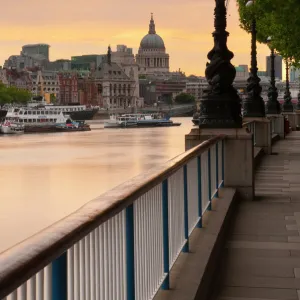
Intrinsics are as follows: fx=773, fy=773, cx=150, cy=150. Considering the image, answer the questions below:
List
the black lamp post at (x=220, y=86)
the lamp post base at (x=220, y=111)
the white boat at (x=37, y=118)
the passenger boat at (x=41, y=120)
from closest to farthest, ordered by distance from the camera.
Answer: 1. the lamp post base at (x=220, y=111)
2. the black lamp post at (x=220, y=86)
3. the passenger boat at (x=41, y=120)
4. the white boat at (x=37, y=118)

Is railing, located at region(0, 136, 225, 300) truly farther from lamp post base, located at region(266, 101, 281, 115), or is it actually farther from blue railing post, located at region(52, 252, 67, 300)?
lamp post base, located at region(266, 101, 281, 115)

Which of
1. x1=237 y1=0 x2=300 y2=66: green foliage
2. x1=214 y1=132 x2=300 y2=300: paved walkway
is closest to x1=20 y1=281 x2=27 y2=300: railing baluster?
x1=214 y1=132 x2=300 y2=300: paved walkway

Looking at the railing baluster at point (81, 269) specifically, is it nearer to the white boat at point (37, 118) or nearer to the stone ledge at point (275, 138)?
the stone ledge at point (275, 138)

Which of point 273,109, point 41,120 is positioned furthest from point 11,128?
point 273,109

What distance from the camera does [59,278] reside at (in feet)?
8.71

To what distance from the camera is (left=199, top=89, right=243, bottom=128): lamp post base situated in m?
12.4

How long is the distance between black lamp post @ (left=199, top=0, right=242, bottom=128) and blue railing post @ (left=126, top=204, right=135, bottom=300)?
8.39 m

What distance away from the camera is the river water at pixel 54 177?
110ft

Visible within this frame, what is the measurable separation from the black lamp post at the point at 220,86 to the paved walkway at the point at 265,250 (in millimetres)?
1461

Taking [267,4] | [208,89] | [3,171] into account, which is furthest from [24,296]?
[3,171]

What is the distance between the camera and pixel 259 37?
1788 inches

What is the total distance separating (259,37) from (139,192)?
138 ft

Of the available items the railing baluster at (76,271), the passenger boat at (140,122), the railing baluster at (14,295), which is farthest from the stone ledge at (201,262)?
the passenger boat at (140,122)

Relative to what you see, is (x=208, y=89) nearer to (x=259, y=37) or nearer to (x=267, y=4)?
(x=267, y=4)
